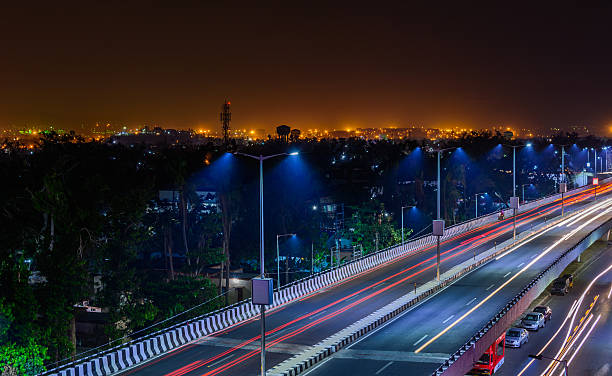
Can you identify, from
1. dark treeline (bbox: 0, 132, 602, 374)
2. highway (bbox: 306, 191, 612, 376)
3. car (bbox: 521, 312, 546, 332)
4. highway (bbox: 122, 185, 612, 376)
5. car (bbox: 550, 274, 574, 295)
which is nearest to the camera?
highway (bbox: 306, 191, 612, 376)

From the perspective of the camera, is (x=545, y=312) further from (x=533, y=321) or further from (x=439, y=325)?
(x=439, y=325)

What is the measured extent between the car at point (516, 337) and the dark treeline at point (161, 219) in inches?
763

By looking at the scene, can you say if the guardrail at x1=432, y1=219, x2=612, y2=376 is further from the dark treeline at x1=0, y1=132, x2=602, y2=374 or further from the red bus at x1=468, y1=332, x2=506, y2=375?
the dark treeline at x1=0, y1=132, x2=602, y2=374

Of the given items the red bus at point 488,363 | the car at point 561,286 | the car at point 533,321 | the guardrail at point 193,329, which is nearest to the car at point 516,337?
the car at point 533,321

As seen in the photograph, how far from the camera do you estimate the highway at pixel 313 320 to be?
93.7 ft

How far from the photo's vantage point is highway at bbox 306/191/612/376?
28.2 meters

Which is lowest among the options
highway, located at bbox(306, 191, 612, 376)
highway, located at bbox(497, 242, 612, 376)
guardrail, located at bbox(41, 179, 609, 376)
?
highway, located at bbox(497, 242, 612, 376)

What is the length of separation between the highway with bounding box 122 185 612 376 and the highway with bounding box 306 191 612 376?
0.64ft

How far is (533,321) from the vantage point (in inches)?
1623

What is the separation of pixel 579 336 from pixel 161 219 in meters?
34.8

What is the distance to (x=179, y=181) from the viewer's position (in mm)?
59094

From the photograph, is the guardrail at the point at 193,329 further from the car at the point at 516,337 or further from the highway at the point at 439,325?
the car at the point at 516,337

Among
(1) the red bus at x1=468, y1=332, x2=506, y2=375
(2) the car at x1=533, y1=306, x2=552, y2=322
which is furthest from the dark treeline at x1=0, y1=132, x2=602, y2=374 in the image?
(2) the car at x1=533, y1=306, x2=552, y2=322

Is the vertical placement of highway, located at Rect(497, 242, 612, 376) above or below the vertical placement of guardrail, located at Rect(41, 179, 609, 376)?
below
